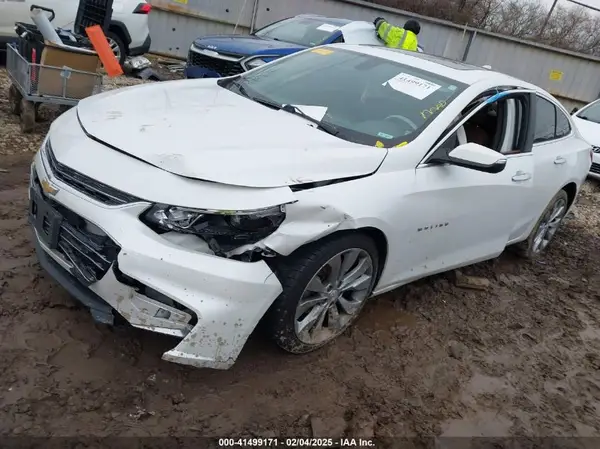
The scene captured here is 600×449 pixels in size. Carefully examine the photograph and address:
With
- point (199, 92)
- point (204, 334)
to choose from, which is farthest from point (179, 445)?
point (199, 92)

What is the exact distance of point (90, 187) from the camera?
102 inches

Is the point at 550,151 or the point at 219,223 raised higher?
the point at 550,151

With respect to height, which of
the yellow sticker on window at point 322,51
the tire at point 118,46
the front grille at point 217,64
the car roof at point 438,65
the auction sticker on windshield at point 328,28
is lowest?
the tire at point 118,46

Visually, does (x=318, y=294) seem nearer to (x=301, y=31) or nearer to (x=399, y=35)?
(x=399, y=35)

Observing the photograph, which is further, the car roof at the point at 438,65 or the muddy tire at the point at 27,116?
the muddy tire at the point at 27,116

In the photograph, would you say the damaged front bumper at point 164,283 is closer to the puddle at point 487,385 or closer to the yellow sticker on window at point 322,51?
the puddle at point 487,385

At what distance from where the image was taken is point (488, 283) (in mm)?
4582

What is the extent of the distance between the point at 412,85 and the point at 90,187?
2.07 metres

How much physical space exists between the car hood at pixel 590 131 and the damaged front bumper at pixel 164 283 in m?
7.86

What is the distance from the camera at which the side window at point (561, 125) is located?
4.82 m

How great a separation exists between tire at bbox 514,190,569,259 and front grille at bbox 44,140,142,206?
11.8ft

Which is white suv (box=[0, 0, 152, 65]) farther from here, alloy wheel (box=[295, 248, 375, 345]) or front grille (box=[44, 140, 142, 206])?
alloy wheel (box=[295, 248, 375, 345])

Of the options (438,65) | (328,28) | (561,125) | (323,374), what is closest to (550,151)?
(561,125)

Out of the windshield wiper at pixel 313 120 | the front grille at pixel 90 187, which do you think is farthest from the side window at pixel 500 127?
the front grille at pixel 90 187
